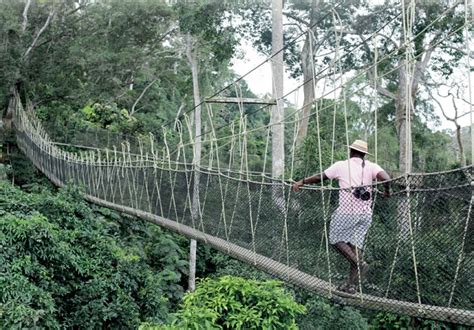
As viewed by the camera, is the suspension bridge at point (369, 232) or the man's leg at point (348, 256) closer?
the suspension bridge at point (369, 232)

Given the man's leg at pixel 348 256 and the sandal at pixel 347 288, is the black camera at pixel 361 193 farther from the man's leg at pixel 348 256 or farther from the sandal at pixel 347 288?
the sandal at pixel 347 288

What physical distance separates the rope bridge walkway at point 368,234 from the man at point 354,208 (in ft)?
0.14

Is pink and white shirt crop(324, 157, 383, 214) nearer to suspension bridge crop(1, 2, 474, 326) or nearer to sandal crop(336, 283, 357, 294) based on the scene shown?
suspension bridge crop(1, 2, 474, 326)

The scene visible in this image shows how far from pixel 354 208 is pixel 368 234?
135mm

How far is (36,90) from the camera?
11703 millimetres

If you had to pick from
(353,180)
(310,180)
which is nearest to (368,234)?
(353,180)

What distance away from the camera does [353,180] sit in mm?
2572

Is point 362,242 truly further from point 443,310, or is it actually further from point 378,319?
point 378,319

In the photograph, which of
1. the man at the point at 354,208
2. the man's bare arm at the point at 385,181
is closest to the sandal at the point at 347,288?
the man at the point at 354,208

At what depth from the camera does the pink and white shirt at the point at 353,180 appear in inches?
99.7

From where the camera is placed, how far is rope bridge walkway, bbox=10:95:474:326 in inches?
85.6

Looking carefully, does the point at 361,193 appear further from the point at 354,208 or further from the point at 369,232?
the point at 369,232

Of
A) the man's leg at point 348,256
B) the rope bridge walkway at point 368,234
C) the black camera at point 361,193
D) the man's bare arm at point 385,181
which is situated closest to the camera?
the rope bridge walkway at point 368,234

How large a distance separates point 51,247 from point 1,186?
5.79 ft
